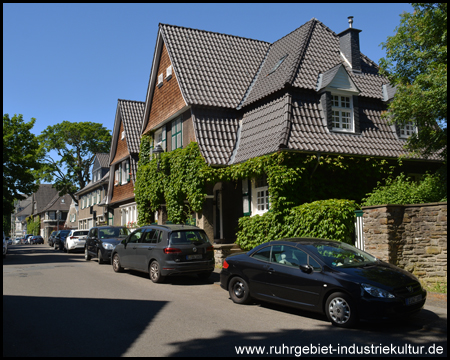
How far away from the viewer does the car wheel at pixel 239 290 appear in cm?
970

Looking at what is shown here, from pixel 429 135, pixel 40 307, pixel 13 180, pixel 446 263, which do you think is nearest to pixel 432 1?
pixel 429 135

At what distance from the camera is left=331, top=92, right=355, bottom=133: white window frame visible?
56.8 feet

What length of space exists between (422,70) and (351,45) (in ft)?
23.0

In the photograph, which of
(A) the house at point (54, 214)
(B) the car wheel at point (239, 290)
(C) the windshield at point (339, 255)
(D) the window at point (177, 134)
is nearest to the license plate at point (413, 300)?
(C) the windshield at point (339, 255)

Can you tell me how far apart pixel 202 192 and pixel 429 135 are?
891cm

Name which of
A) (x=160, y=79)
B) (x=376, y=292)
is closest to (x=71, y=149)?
(x=160, y=79)

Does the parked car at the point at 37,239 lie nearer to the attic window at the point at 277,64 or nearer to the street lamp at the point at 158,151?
the street lamp at the point at 158,151

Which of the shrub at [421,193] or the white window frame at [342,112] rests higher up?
the white window frame at [342,112]

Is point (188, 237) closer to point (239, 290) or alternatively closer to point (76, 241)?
point (239, 290)

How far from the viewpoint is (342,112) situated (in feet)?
57.8

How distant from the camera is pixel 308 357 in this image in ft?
19.3

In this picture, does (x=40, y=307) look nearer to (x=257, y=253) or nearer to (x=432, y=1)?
(x=257, y=253)

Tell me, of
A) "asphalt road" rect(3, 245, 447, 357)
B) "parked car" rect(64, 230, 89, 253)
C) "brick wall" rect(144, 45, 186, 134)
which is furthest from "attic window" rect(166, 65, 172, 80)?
"parked car" rect(64, 230, 89, 253)

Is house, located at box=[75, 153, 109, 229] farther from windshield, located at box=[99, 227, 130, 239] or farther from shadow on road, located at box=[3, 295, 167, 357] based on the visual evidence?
shadow on road, located at box=[3, 295, 167, 357]
